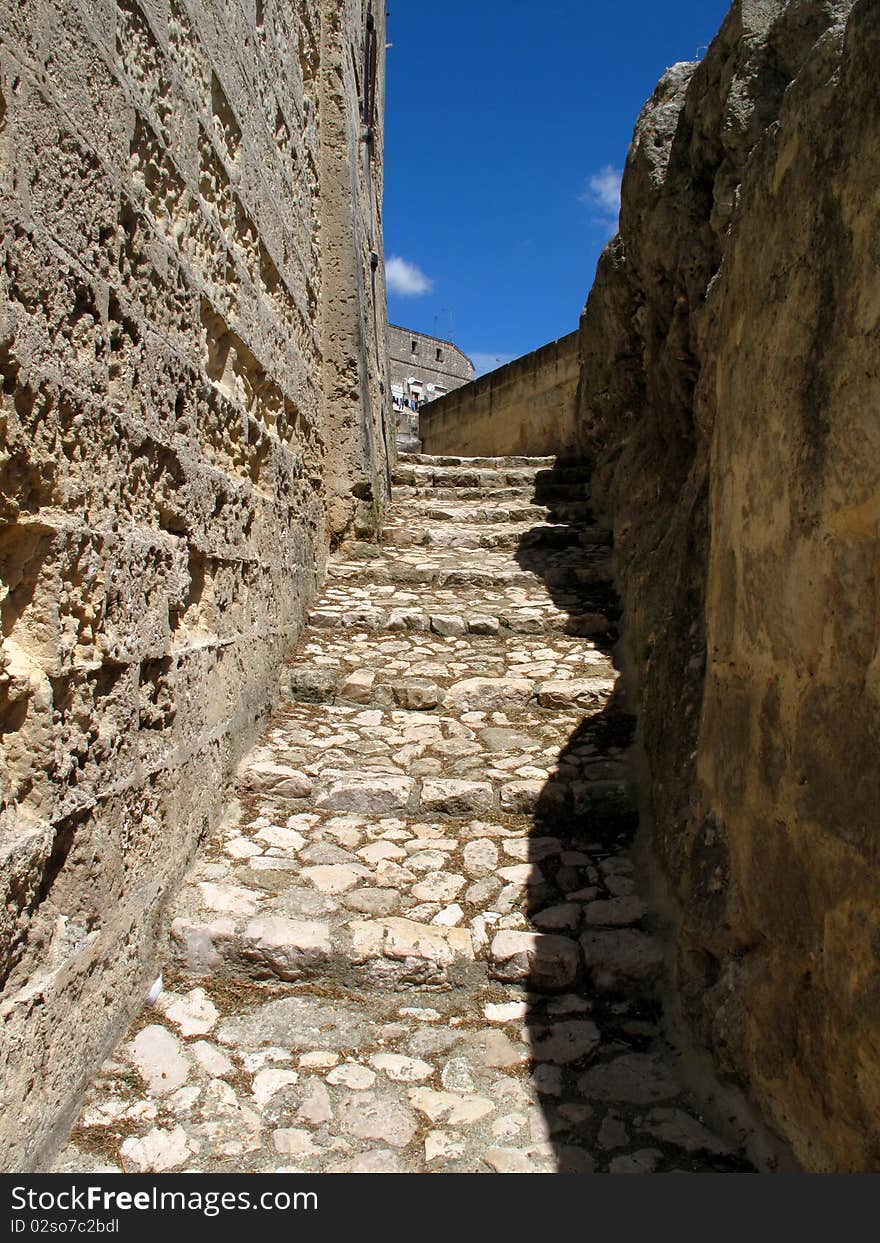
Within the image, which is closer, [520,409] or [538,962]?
[538,962]

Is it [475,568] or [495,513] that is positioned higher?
[495,513]

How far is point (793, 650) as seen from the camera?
163 cm

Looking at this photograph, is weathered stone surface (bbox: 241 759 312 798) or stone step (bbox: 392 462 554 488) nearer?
weathered stone surface (bbox: 241 759 312 798)

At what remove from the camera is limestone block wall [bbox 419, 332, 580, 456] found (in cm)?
892

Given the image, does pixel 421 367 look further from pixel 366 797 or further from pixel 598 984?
pixel 598 984

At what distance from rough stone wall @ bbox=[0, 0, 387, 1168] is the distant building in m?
26.0

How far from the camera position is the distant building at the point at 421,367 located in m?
30.1

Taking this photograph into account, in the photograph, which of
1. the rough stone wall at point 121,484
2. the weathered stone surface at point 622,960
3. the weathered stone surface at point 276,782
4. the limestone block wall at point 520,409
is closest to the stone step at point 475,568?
the rough stone wall at point 121,484

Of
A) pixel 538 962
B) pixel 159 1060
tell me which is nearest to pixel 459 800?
pixel 538 962

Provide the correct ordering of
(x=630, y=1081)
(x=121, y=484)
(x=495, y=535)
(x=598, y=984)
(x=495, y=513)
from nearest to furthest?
1. (x=630, y=1081)
2. (x=121, y=484)
3. (x=598, y=984)
4. (x=495, y=535)
5. (x=495, y=513)

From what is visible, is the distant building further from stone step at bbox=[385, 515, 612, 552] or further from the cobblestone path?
the cobblestone path

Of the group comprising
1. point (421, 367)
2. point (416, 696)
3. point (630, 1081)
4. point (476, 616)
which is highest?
point (421, 367)

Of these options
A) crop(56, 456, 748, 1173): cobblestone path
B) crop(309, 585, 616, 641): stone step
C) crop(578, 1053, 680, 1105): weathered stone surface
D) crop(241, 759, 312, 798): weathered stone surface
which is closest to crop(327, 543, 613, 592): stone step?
A: crop(309, 585, 616, 641): stone step

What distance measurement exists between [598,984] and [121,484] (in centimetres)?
182
